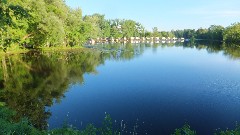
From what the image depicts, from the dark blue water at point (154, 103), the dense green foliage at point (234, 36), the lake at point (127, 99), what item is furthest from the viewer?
the dense green foliage at point (234, 36)

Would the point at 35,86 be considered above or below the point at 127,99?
above

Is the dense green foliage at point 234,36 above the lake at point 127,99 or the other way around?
above

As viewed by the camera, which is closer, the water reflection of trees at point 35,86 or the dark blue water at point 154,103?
the dark blue water at point 154,103

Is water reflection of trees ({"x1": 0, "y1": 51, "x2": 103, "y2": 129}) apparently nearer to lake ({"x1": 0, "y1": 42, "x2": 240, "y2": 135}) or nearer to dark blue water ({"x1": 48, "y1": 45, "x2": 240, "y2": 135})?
lake ({"x1": 0, "y1": 42, "x2": 240, "y2": 135})

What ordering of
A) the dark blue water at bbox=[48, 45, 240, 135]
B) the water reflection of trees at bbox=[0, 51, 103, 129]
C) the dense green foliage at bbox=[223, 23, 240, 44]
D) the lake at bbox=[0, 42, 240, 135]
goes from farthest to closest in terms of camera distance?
the dense green foliage at bbox=[223, 23, 240, 44] < the water reflection of trees at bbox=[0, 51, 103, 129] < the lake at bbox=[0, 42, 240, 135] < the dark blue water at bbox=[48, 45, 240, 135]

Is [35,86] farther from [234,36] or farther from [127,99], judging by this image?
[234,36]

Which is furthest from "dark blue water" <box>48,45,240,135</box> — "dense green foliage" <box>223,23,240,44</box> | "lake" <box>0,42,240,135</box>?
"dense green foliage" <box>223,23,240,44</box>

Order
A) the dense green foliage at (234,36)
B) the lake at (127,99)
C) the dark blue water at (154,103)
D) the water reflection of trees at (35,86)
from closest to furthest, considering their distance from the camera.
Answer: the dark blue water at (154,103), the lake at (127,99), the water reflection of trees at (35,86), the dense green foliage at (234,36)

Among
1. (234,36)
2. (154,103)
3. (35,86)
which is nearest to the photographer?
(154,103)

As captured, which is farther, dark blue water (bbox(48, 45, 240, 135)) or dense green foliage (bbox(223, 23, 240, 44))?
dense green foliage (bbox(223, 23, 240, 44))

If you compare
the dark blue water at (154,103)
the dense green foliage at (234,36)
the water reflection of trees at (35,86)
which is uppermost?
the dense green foliage at (234,36)

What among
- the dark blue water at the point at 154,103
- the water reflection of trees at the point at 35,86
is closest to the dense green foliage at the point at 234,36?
the dark blue water at the point at 154,103

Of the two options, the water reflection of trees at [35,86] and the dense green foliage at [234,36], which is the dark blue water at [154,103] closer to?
the water reflection of trees at [35,86]

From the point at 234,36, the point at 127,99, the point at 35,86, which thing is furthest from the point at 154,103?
the point at 234,36
